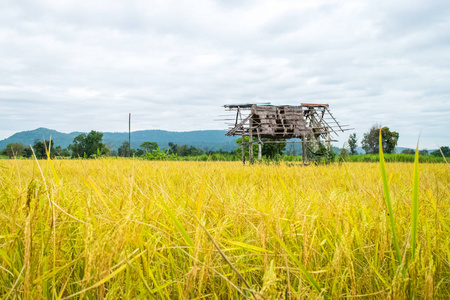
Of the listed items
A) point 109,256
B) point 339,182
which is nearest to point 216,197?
point 109,256

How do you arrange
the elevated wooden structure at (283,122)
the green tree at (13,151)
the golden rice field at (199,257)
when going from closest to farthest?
the golden rice field at (199,257) → the green tree at (13,151) → the elevated wooden structure at (283,122)

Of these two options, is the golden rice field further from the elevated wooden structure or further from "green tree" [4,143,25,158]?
the elevated wooden structure

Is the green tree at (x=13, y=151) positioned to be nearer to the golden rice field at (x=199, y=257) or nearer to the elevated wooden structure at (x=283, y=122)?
the golden rice field at (x=199, y=257)

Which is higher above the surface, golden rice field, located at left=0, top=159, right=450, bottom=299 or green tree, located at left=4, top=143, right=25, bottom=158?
green tree, located at left=4, top=143, right=25, bottom=158

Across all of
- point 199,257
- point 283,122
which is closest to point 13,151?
point 199,257

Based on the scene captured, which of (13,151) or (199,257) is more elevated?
(13,151)

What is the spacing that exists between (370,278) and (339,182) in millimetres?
3144

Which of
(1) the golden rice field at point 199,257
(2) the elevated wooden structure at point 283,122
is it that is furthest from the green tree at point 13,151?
(2) the elevated wooden structure at point 283,122

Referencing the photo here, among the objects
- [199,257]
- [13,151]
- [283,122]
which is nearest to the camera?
[199,257]

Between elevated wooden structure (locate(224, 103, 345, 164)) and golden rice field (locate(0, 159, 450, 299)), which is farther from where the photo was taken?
elevated wooden structure (locate(224, 103, 345, 164))

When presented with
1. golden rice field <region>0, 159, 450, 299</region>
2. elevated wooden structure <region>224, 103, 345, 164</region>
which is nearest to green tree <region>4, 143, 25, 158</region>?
golden rice field <region>0, 159, 450, 299</region>

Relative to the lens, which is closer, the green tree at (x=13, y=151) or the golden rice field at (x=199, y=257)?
the golden rice field at (x=199, y=257)

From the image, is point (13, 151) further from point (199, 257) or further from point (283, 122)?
point (283, 122)

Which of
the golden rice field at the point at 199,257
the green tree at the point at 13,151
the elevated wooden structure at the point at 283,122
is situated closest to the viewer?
the golden rice field at the point at 199,257
